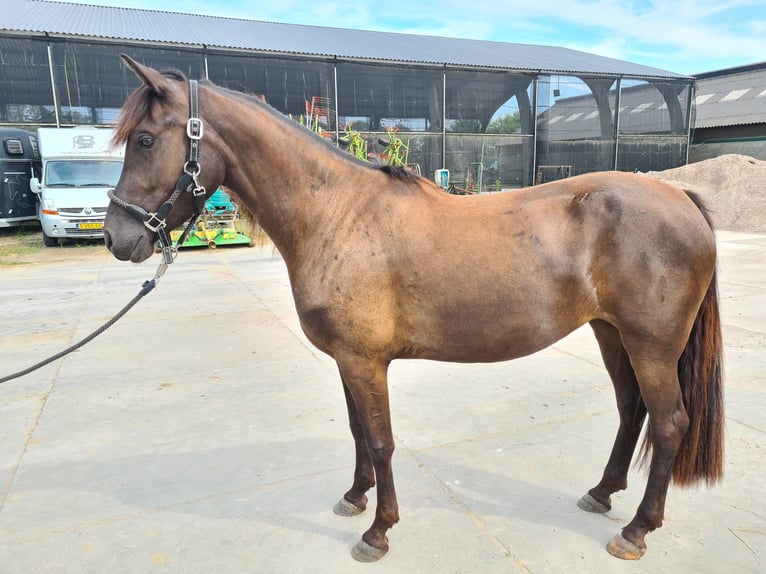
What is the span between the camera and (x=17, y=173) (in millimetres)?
14211

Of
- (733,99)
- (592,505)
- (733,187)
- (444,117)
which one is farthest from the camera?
(733,99)

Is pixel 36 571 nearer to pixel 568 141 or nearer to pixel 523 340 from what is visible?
pixel 523 340

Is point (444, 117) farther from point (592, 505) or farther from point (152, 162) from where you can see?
point (152, 162)

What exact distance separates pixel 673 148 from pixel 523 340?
26.2 metres

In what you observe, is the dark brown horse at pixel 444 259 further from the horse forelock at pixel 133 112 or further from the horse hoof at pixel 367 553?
the horse forelock at pixel 133 112

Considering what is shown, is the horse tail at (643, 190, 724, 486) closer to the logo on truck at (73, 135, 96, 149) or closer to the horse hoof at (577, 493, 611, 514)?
the horse hoof at (577, 493, 611, 514)

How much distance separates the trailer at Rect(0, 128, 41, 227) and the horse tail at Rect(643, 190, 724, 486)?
56.3ft

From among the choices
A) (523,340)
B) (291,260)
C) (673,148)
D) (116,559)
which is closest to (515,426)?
(523,340)

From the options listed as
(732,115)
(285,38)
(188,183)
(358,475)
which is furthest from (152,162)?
(732,115)

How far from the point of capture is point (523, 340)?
79.4 inches

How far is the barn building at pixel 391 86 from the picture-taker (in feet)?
53.4

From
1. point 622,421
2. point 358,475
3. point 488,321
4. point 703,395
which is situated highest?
point 488,321

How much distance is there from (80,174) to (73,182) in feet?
1.00

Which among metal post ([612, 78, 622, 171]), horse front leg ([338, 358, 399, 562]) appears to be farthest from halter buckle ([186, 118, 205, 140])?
metal post ([612, 78, 622, 171])
